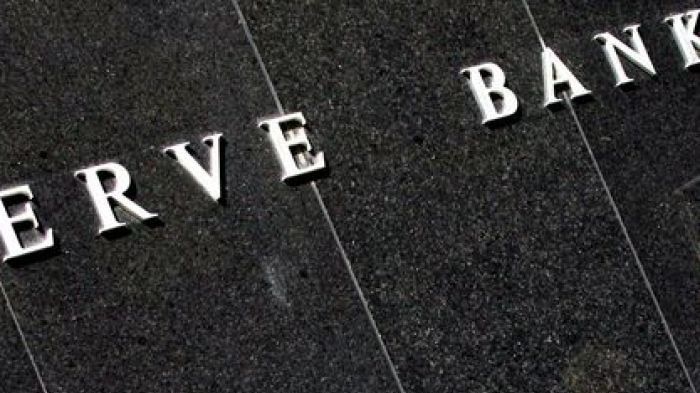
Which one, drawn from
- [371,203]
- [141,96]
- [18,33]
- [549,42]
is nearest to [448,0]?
[549,42]

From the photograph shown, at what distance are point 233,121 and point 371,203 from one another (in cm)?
73

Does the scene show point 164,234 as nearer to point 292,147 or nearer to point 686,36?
point 292,147

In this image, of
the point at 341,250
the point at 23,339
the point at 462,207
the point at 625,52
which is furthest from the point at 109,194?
the point at 625,52

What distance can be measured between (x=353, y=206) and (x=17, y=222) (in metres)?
1.51

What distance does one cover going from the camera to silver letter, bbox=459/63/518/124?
696 cm

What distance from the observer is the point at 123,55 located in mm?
6395

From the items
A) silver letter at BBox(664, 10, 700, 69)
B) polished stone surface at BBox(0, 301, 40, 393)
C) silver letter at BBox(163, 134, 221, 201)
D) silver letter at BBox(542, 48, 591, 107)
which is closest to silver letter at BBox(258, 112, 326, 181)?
silver letter at BBox(163, 134, 221, 201)

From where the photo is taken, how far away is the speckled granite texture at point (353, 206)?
6145 millimetres

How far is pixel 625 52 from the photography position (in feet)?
24.0

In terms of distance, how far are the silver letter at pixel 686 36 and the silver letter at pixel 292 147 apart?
206cm

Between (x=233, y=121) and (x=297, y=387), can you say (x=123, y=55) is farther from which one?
(x=297, y=387)

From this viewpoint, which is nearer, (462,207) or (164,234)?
(164,234)

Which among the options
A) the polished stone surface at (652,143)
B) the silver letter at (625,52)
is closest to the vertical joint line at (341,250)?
the polished stone surface at (652,143)

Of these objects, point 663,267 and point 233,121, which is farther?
point 663,267
